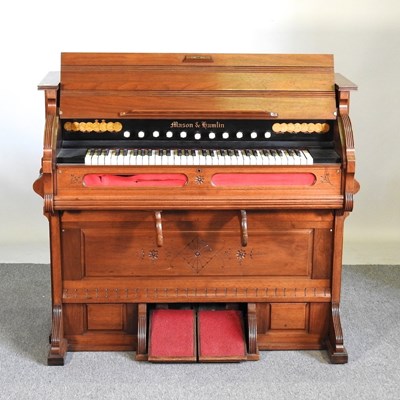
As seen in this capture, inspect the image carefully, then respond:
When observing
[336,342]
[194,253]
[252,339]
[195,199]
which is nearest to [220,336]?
[252,339]

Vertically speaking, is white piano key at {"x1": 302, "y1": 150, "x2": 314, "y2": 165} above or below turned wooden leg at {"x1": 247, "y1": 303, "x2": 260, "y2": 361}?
above

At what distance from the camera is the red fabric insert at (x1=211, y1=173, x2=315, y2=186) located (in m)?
4.27

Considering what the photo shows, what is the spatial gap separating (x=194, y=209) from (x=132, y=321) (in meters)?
0.59

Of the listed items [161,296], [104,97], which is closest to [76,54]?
[104,97]

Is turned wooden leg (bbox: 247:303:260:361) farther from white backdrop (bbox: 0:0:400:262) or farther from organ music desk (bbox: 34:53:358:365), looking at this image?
white backdrop (bbox: 0:0:400:262)

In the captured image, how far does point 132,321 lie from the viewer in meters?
4.50

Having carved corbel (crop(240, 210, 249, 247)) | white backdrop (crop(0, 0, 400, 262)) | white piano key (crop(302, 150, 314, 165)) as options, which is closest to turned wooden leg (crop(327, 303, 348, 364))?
carved corbel (crop(240, 210, 249, 247))

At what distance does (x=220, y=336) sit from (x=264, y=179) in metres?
Result: 0.71

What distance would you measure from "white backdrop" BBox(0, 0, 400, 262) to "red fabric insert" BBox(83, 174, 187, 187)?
61.9 inches

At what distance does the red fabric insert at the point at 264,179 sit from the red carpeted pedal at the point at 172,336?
0.63 metres

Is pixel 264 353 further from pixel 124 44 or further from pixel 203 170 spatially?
pixel 124 44

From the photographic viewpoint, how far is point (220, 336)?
175 inches

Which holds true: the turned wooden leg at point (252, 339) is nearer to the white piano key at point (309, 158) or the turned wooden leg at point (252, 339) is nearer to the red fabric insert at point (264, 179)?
the red fabric insert at point (264, 179)

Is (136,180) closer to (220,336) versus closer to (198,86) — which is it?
(198,86)
